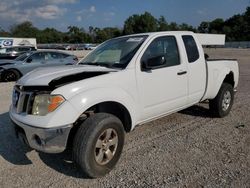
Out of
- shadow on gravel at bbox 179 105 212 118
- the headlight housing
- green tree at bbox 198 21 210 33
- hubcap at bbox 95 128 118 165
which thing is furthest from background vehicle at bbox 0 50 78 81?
green tree at bbox 198 21 210 33

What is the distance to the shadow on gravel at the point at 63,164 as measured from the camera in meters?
3.92

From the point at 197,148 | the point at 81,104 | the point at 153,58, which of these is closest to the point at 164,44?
the point at 153,58

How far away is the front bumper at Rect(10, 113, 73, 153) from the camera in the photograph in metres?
3.42

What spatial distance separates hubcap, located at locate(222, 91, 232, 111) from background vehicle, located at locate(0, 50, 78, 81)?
8231 millimetres

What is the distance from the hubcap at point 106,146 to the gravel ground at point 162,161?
0.76 feet

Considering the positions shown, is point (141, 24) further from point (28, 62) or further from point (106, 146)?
point (106, 146)

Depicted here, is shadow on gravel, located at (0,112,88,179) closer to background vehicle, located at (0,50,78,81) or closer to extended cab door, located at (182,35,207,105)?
extended cab door, located at (182,35,207,105)

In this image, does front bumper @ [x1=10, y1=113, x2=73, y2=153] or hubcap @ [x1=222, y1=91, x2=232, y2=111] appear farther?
hubcap @ [x1=222, y1=91, x2=232, y2=111]

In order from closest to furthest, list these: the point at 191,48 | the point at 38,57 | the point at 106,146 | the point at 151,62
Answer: the point at 106,146 → the point at 151,62 → the point at 191,48 → the point at 38,57

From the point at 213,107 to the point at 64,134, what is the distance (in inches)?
151

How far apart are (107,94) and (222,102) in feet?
11.2

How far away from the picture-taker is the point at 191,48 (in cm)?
553

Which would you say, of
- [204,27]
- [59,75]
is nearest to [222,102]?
[59,75]

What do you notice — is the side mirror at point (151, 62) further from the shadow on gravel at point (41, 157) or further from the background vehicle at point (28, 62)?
the background vehicle at point (28, 62)
